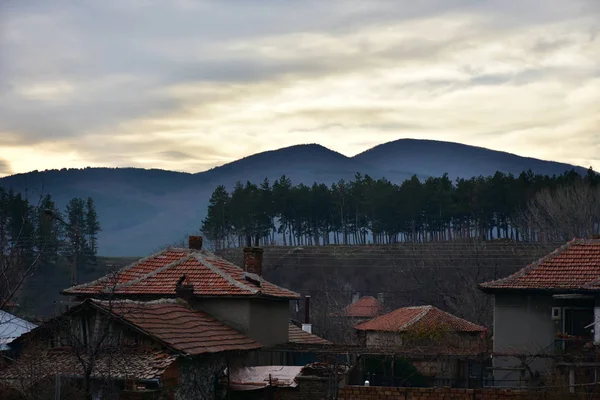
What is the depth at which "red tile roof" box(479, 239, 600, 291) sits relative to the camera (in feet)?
116

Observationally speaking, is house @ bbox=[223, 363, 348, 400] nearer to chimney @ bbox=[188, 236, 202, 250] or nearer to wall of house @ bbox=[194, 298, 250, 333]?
wall of house @ bbox=[194, 298, 250, 333]

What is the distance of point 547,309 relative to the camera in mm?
35406

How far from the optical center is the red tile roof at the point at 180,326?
86.4 feet

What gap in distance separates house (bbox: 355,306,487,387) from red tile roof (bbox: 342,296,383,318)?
26041 mm

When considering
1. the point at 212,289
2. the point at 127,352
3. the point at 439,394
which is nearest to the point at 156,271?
the point at 212,289

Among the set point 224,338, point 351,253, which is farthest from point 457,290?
point 224,338

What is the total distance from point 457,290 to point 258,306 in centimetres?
4998

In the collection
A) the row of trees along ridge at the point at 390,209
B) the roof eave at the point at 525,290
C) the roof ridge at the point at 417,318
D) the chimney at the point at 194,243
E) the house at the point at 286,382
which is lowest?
the house at the point at 286,382

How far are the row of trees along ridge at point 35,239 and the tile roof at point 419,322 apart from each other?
16043 millimetres

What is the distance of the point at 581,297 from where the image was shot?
108 ft

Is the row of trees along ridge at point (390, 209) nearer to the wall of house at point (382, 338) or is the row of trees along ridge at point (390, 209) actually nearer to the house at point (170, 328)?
the wall of house at point (382, 338)

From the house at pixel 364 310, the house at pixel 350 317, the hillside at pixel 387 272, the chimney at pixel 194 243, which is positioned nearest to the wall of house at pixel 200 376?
the chimney at pixel 194 243

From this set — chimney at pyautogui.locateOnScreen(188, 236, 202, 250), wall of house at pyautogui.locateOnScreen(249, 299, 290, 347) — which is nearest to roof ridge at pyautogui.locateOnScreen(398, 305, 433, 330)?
wall of house at pyautogui.locateOnScreen(249, 299, 290, 347)

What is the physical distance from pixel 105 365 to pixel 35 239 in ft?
15.5
